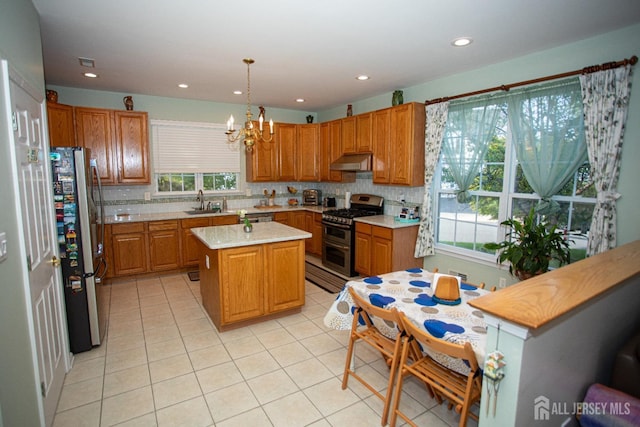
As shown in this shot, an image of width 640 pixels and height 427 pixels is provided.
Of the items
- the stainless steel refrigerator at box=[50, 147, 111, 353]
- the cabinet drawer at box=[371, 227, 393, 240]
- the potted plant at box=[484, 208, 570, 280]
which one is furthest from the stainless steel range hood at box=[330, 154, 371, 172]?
the stainless steel refrigerator at box=[50, 147, 111, 353]

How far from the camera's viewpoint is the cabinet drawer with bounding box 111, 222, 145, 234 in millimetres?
4496

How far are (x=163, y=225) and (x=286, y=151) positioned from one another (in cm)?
246

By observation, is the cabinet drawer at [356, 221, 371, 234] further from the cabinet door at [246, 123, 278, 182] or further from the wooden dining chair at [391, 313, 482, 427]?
the wooden dining chair at [391, 313, 482, 427]

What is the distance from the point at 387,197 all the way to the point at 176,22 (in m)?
3.61

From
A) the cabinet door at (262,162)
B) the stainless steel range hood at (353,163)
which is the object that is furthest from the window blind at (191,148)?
the stainless steel range hood at (353,163)

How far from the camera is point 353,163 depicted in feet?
16.9

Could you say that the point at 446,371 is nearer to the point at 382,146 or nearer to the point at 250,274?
the point at 250,274

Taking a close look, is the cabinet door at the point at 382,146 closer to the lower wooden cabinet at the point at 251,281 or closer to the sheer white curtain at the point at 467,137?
the sheer white curtain at the point at 467,137

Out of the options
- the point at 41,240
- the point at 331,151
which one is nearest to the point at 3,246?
the point at 41,240

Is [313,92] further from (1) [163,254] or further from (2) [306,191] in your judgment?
(1) [163,254]

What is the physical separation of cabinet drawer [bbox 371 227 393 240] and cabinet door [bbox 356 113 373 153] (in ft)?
4.15

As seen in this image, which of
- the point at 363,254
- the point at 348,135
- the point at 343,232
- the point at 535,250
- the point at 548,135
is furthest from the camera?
the point at 348,135

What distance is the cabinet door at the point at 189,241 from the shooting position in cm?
495

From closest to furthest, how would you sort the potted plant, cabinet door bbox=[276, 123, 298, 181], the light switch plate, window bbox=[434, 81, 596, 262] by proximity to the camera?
the light switch plate
the potted plant
window bbox=[434, 81, 596, 262]
cabinet door bbox=[276, 123, 298, 181]
